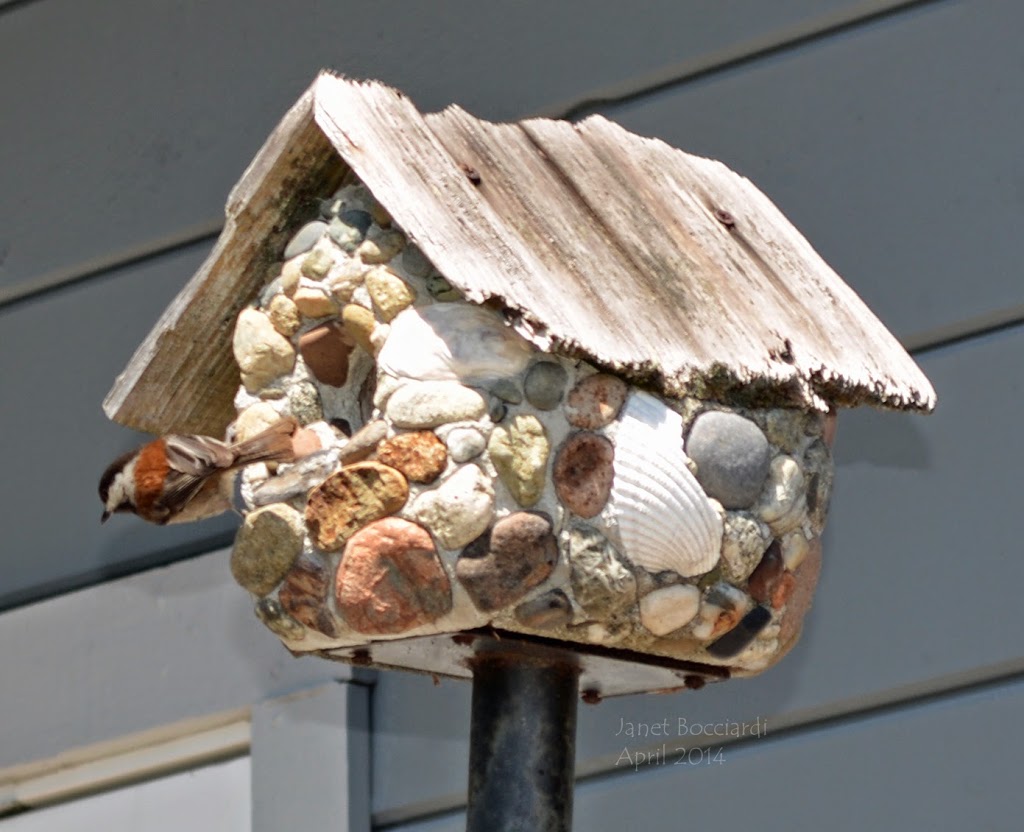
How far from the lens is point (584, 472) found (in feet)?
3.92

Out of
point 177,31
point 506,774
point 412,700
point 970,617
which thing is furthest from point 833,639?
point 177,31

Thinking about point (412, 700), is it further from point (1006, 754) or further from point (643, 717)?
point (1006, 754)

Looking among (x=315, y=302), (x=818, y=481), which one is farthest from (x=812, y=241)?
(x=315, y=302)

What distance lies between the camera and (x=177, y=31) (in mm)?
2234

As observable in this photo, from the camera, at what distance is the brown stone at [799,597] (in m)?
1.28

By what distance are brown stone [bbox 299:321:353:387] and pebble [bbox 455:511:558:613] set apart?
18 centimetres

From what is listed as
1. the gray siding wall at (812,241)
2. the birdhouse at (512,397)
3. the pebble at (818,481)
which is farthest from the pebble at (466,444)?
the gray siding wall at (812,241)

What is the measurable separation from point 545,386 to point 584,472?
0.06 metres

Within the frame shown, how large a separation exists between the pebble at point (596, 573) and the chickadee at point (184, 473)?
0.20 metres

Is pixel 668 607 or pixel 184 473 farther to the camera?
pixel 184 473

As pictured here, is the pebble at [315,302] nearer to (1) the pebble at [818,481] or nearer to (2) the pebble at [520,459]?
(2) the pebble at [520,459]

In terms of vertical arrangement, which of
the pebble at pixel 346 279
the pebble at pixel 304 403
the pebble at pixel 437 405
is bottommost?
the pebble at pixel 437 405

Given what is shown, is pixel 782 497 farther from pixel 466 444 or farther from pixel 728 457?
pixel 466 444

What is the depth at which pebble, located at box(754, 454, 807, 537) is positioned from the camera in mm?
1240
